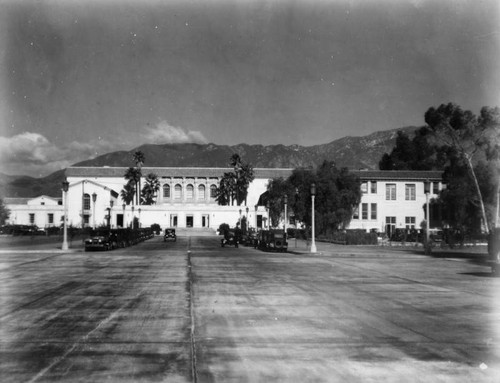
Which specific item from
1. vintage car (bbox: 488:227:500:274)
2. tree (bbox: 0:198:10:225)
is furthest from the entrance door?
vintage car (bbox: 488:227:500:274)

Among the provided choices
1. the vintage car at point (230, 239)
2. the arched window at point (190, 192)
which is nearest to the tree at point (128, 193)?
the arched window at point (190, 192)

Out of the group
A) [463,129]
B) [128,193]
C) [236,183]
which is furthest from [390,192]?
[128,193]

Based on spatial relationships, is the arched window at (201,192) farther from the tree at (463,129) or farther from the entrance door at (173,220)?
the tree at (463,129)

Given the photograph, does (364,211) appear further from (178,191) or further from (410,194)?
(178,191)

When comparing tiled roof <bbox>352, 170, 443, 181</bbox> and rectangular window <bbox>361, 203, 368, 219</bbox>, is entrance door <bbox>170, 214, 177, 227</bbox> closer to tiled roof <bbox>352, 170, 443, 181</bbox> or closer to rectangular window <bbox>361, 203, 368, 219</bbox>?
tiled roof <bbox>352, 170, 443, 181</bbox>

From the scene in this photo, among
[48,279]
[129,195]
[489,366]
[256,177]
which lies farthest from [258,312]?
[256,177]
